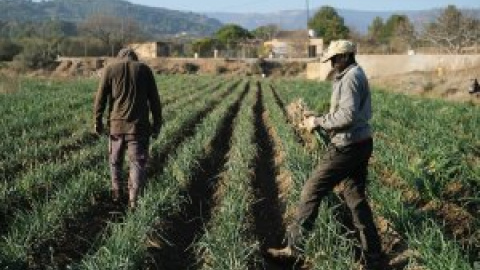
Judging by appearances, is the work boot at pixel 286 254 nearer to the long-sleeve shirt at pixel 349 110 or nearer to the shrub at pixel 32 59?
the long-sleeve shirt at pixel 349 110

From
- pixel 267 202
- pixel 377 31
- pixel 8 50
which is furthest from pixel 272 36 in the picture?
pixel 267 202

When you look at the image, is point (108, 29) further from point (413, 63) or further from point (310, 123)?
point (310, 123)

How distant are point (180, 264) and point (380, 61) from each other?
31.5 meters

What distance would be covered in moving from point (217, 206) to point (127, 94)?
1.58 metres

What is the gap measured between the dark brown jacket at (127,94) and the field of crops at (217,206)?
677mm

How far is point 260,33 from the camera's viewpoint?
3907 inches

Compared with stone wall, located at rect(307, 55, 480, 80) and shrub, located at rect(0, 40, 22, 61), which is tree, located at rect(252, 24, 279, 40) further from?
stone wall, located at rect(307, 55, 480, 80)

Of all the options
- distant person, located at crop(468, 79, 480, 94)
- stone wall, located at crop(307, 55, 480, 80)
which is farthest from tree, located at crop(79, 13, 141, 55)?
distant person, located at crop(468, 79, 480, 94)

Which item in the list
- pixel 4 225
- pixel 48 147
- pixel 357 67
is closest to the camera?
pixel 357 67

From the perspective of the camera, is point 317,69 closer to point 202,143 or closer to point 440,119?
point 440,119

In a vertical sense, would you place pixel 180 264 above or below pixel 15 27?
below

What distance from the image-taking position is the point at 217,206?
7.91 meters

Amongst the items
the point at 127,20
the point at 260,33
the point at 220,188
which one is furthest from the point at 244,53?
the point at 220,188

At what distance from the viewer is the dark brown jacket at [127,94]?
7355 millimetres
